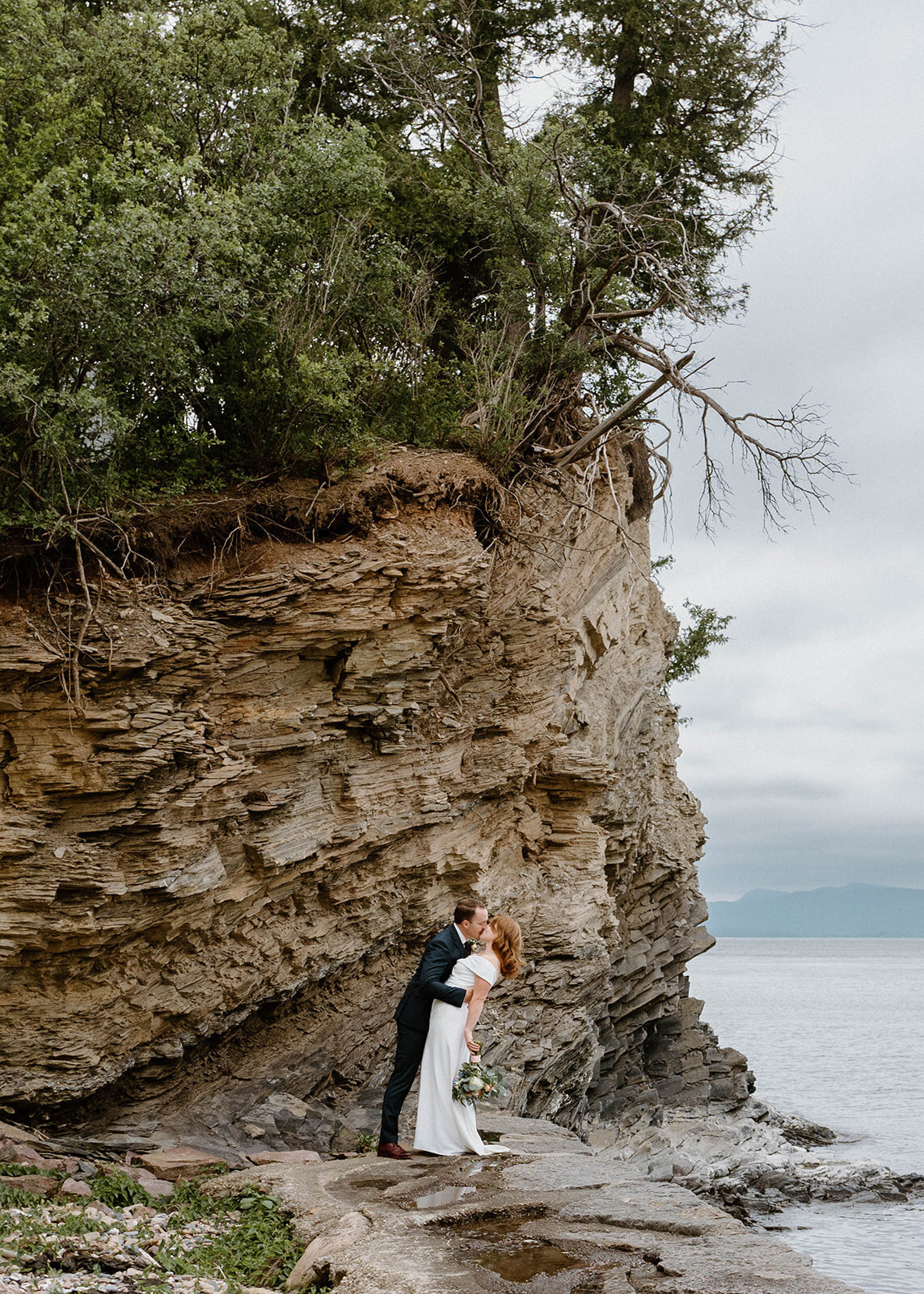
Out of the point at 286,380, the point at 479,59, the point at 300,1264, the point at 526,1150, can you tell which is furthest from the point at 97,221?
the point at 479,59

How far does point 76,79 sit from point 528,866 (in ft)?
39.4

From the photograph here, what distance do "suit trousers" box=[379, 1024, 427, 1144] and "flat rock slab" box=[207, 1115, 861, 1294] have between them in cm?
37

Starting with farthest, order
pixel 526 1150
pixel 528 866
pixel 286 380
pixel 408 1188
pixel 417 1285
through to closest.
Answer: pixel 528 866 → pixel 286 380 → pixel 526 1150 → pixel 408 1188 → pixel 417 1285

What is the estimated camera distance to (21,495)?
35.1 ft

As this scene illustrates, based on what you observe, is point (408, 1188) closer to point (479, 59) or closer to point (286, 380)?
point (286, 380)

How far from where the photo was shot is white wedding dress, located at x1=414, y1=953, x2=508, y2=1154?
9602 millimetres

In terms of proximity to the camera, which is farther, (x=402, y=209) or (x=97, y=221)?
(x=402, y=209)

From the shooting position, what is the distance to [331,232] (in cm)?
1377

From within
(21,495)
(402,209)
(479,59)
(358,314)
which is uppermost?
(479,59)

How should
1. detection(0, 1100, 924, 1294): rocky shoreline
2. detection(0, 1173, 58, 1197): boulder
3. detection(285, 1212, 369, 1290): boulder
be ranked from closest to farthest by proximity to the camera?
detection(0, 1100, 924, 1294): rocky shoreline → detection(285, 1212, 369, 1290): boulder → detection(0, 1173, 58, 1197): boulder

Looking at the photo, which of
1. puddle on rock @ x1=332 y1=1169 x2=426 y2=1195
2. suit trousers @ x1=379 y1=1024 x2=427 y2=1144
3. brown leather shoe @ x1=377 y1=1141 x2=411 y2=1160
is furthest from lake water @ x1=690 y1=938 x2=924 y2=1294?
puddle on rock @ x1=332 y1=1169 x2=426 y2=1195

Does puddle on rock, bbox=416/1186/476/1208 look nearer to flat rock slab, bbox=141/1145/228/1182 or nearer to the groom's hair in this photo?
the groom's hair

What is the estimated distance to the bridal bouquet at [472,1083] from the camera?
9398 millimetres

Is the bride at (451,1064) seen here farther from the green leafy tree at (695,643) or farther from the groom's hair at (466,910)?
the green leafy tree at (695,643)
